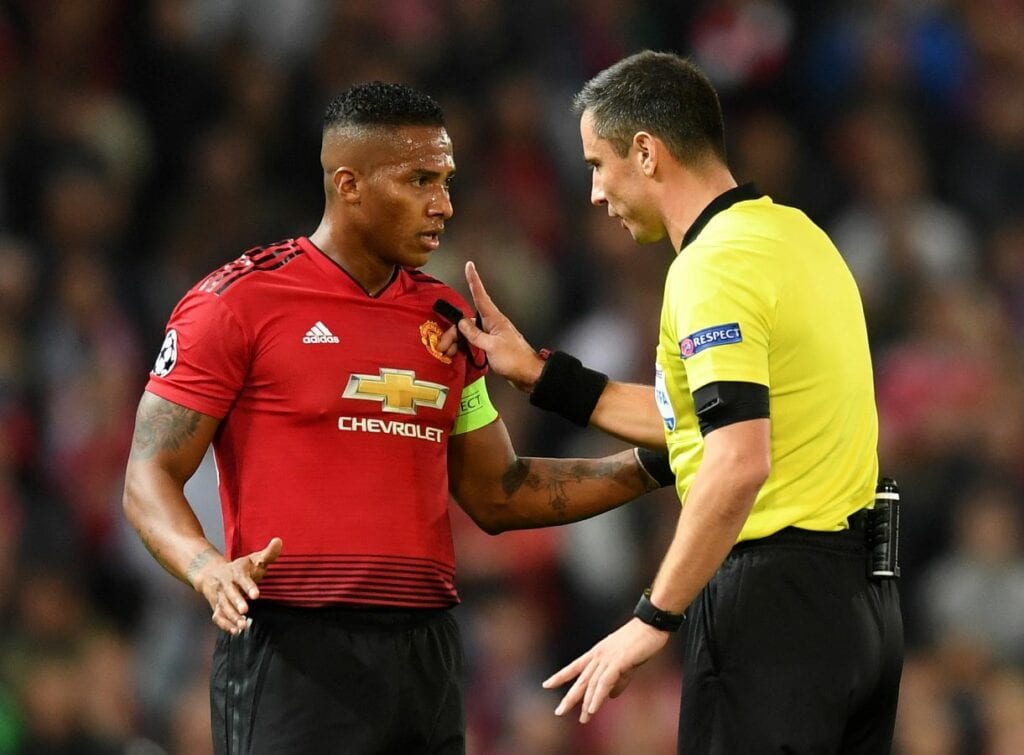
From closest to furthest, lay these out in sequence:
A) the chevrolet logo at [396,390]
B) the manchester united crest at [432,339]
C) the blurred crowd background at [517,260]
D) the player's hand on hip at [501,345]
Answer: the chevrolet logo at [396,390]
the manchester united crest at [432,339]
the player's hand on hip at [501,345]
the blurred crowd background at [517,260]

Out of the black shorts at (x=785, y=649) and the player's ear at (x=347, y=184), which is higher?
the player's ear at (x=347, y=184)

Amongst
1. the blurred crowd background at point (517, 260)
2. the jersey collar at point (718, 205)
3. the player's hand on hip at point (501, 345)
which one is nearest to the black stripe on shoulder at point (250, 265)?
the player's hand on hip at point (501, 345)

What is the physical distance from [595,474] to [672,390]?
827 millimetres

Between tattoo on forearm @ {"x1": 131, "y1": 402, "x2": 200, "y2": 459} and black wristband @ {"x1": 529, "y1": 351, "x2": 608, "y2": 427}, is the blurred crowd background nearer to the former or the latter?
black wristband @ {"x1": 529, "y1": 351, "x2": 608, "y2": 427}

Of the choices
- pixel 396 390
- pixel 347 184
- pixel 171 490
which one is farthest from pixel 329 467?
pixel 347 184

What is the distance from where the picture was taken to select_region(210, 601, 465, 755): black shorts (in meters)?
3.92

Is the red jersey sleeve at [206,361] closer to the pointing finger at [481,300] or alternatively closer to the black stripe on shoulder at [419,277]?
the black stripe on shoulder at [419,277]

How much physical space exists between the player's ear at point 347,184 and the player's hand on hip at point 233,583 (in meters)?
1.01

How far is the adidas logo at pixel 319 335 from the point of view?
4051 millimetres

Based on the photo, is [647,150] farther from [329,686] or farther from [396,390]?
[329,686]

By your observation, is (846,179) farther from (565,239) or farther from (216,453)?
(216,453)

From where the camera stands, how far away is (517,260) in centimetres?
852

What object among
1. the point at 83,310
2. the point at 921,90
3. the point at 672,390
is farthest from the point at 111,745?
the point at 921,90

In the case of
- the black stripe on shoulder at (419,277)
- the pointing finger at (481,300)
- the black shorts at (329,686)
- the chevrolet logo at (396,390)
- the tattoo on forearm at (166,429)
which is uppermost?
the black stripe on shoulder at (419,277)
